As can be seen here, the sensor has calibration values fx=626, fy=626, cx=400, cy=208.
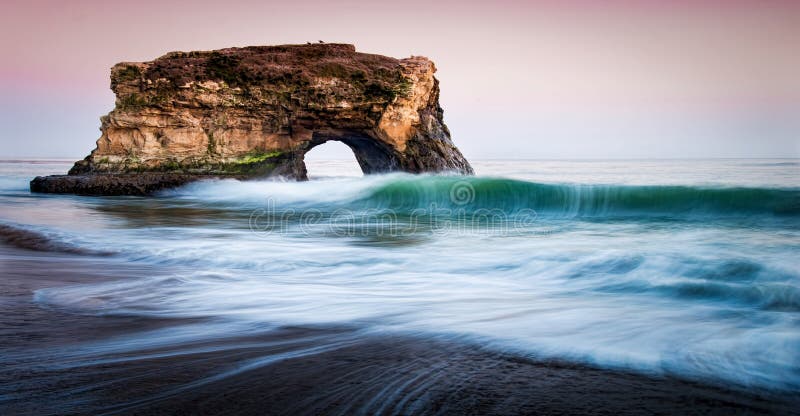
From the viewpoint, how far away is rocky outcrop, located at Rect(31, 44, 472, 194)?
19484mm

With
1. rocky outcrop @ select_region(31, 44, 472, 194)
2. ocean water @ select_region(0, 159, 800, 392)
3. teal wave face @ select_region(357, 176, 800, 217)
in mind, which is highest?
rocky outcrop @ select_region(31, 44, 472, 194)

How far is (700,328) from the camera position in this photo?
3.62m

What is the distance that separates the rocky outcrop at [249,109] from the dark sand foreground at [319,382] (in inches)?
657

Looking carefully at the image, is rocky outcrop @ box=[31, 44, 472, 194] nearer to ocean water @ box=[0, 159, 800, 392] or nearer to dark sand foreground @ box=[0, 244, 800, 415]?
ocean water @ box=[0, 159, 800, 392]

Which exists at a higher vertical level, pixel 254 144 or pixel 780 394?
pixel 254 144

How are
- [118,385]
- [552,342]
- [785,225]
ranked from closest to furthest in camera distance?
1. [118,385]
2. [552,342]
3. [785,225]

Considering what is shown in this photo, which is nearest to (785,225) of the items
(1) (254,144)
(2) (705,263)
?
(2) (705,263)

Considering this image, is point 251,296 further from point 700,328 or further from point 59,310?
point 700,328

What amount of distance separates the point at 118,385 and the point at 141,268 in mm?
3446

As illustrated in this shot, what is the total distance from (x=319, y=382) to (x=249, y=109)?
60.3 feet

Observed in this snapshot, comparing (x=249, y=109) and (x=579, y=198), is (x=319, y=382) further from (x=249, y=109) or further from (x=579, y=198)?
(x=249, y=109)

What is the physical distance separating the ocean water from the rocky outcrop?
307 inches

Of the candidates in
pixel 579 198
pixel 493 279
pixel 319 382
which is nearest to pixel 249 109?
pixel 579 198

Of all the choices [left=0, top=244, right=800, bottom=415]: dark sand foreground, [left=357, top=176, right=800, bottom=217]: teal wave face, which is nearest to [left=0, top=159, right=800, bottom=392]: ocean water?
[left=357, top=176, right=800, bottom=217]: teal wave face
